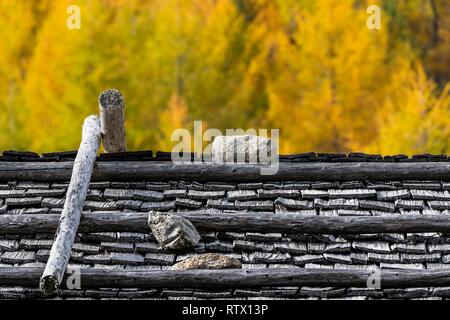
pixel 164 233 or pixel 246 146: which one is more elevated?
pixel 246 146

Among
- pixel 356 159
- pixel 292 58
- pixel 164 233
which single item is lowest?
pixel 164 233

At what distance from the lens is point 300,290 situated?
22.4 feet

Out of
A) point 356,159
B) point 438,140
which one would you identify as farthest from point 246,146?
point 438,140

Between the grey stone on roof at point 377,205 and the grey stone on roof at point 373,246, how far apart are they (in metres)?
0.39

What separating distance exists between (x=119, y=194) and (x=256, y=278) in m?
1.47

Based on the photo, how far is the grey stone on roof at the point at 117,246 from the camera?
23.5 feet

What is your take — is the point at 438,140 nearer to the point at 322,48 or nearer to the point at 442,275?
the point at 322,48

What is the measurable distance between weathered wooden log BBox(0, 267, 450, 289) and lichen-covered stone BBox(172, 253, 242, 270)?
0.14m

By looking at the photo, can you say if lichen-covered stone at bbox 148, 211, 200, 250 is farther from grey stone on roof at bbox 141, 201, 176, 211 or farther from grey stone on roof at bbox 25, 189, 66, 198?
grey stone on roof at bbox 25, 189, 66, 198

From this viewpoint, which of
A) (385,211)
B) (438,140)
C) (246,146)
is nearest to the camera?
(385,211)

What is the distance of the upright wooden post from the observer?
8203mm

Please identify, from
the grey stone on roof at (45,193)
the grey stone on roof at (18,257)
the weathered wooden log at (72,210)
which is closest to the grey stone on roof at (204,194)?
the weathered wooden log at (72,210)

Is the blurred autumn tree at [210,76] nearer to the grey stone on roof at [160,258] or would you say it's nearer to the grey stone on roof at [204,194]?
the grey stone on roof at [204,194]
